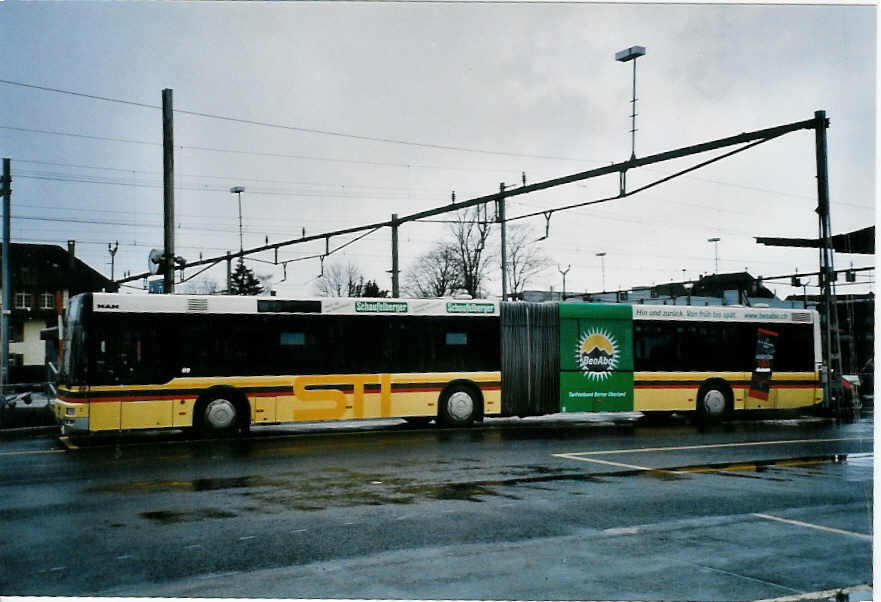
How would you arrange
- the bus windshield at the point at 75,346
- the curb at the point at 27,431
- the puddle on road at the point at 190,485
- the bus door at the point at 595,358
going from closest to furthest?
the puddle on road at the point at 190,485
the bus windshield at the point at 75,346
the curb at the point at 27,431
the bus door at the point at 595,358

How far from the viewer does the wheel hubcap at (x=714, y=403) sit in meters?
22.6

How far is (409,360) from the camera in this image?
20.0 m

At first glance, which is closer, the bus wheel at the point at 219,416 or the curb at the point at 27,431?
the bus wheel at the point at 219,416

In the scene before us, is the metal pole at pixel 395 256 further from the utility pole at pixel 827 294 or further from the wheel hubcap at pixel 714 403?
the utility pole at pixel 827 294

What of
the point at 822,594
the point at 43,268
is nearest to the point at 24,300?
the point at 43,268

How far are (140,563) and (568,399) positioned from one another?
14.7 meters

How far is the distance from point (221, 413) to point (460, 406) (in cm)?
522

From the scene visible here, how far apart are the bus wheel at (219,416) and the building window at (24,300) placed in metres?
42.0

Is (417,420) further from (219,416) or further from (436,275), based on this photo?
(436,275)

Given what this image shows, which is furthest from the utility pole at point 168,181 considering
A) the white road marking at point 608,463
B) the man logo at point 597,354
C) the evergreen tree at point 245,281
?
the evergreen tree at point 245,281

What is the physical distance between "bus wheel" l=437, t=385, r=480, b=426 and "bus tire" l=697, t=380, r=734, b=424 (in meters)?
5.82

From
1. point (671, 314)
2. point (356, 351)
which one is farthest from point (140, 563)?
point (671, 314)

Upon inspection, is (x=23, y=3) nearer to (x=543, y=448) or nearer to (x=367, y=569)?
(x=367, y=569)

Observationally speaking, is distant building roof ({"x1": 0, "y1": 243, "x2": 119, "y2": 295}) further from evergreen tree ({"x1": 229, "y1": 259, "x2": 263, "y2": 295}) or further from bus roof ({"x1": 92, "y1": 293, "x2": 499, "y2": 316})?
bus roof ({"x1": 92, "y1": 293, "x2": 499, "y2": 316})
